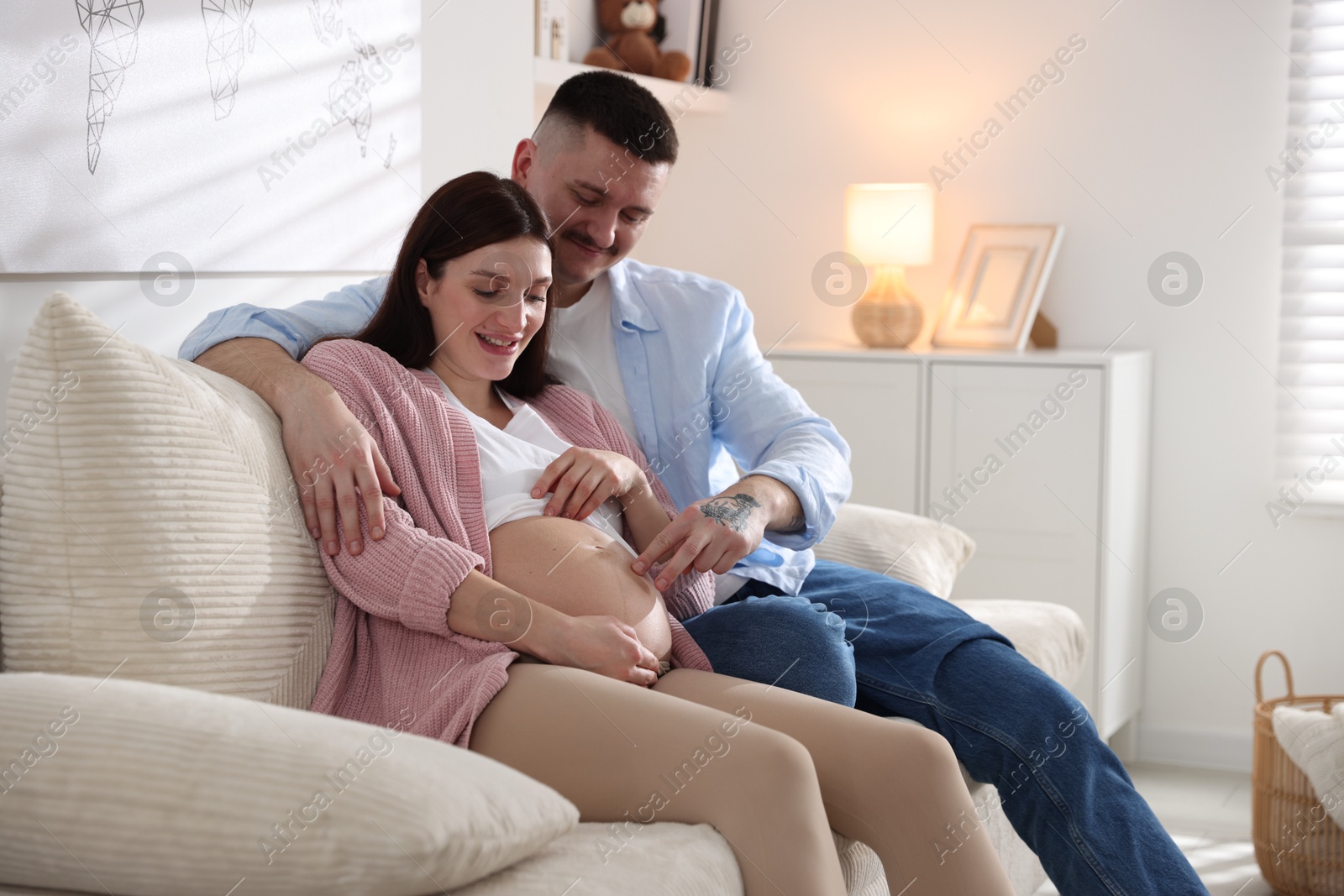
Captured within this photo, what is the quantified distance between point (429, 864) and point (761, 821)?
35 centimetres

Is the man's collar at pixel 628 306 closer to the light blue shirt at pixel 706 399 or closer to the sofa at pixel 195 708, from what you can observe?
the light blue shirt at pixel 706 399

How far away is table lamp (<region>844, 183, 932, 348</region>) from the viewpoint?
3168 millimetres

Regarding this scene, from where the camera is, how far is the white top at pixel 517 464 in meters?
1.43

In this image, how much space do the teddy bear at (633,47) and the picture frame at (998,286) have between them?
2.98ft

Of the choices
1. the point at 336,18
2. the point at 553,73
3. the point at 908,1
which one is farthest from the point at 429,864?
the point at 908,1

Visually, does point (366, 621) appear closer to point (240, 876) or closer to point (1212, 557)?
point (240, 876)

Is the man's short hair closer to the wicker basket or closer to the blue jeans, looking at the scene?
the blue jeans

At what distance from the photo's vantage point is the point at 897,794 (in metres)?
1.25

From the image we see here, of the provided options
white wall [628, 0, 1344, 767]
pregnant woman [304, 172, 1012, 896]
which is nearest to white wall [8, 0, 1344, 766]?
white wall [628, 0, 1344, 767]

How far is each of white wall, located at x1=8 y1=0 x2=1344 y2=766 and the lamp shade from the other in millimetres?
188

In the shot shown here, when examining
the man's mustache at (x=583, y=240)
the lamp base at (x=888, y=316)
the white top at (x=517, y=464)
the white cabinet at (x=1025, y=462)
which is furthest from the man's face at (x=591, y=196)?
the lamp base at (x=888, y=316)

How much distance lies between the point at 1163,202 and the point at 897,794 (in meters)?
2.32

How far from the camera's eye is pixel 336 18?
200 cm

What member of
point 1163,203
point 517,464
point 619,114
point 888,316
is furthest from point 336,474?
point 1163,203
